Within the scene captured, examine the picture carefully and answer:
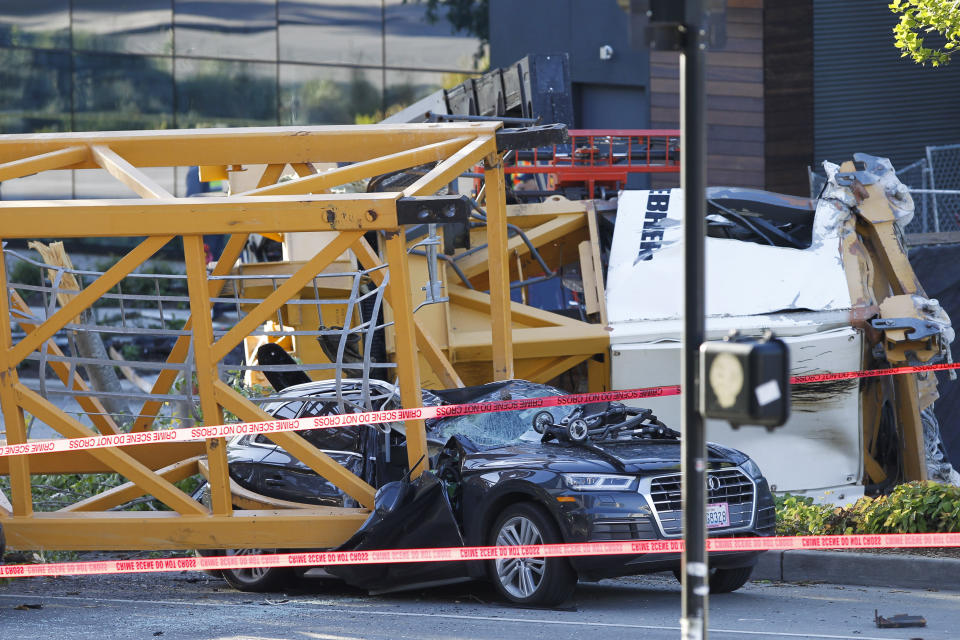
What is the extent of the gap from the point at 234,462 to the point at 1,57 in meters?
20.5

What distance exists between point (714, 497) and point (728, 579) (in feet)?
2.68

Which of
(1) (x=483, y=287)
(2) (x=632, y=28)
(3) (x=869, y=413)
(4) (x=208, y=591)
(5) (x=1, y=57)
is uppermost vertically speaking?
(5) (x=1, y=57)

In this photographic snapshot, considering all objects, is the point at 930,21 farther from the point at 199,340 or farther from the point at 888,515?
the point at 199,340

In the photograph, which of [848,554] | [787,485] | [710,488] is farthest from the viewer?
[787,485]

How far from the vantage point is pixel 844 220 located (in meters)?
12.3

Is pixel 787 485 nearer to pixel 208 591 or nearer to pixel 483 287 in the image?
pixel 483 287

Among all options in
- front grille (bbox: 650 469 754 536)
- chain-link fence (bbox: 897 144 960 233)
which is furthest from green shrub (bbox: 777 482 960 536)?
chain-link fence (bbox: 897 144 960 233)

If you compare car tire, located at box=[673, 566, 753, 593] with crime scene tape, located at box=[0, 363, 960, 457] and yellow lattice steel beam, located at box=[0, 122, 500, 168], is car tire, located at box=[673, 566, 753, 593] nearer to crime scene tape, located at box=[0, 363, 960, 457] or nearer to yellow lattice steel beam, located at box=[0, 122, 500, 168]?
crime scene tape, located at box=[0, 363, 960, 457]

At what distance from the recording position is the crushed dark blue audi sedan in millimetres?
7750

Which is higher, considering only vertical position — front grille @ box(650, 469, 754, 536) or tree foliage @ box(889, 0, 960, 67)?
tree foliage @ box(889, 0, 960, 67)

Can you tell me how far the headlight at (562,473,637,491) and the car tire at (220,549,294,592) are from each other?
91.4 inches

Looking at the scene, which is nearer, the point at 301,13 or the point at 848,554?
the point at 848,554

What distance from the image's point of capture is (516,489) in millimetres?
7941

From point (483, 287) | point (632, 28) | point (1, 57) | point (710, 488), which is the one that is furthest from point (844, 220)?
point (1, 57)
